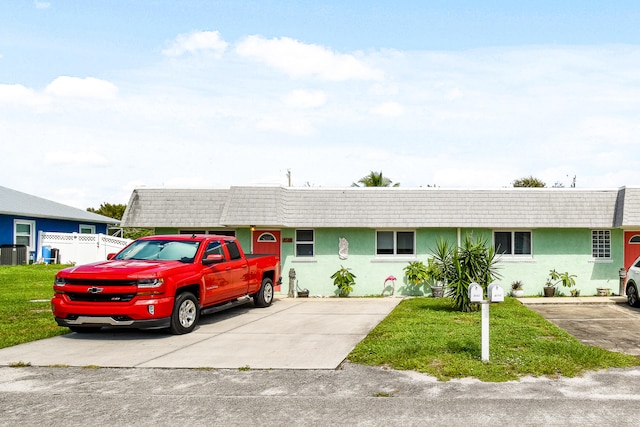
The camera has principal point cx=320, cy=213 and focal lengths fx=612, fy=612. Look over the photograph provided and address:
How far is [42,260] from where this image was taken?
3212 centimetres

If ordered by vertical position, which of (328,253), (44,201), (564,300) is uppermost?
(44,201)

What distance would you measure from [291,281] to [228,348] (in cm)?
1112

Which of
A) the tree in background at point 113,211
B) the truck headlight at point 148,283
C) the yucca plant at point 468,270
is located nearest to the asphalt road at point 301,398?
the truck headlight at point 148,283

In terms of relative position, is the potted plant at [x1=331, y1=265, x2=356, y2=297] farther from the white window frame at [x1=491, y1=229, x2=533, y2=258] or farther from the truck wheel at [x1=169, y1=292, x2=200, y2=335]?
the truck wheel at [x1=169, y1=292, x2=200, y2=335]

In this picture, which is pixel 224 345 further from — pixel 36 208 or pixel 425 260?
pixel 36 208

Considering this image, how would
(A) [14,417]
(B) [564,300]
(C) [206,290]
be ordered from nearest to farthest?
1. (A) [14,417]
2. (C) [206,290]
3. (B) [564,300]

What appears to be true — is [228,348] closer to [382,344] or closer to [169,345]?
[169,345]

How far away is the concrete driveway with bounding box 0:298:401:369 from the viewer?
9.04 meters

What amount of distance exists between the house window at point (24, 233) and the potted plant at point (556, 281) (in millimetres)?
25802

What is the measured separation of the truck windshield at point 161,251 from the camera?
12.8 metres

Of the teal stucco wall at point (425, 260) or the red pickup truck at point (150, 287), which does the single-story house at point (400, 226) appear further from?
the red pickup truck at point (150, 287)

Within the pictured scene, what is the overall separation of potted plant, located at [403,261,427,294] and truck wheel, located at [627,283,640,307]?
20.4 feet

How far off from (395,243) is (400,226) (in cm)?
102

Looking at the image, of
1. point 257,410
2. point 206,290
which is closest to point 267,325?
point 206,290
